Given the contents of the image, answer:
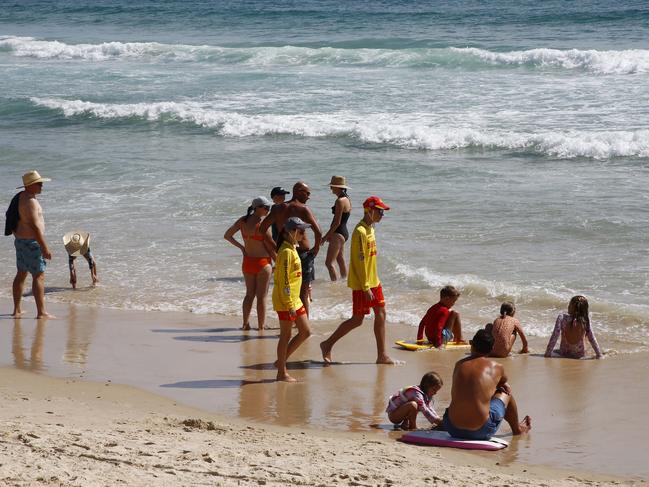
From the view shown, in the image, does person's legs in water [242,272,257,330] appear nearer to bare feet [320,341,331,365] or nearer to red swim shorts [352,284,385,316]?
bare feet [320,341,331,365]

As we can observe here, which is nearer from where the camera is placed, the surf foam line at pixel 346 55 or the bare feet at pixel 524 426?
the bare feet at pixel 524 426

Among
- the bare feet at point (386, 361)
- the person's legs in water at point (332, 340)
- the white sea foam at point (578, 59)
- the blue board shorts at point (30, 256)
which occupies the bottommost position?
the bare feet at point (386, 361)

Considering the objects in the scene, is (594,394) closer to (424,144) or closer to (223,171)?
(223,171)

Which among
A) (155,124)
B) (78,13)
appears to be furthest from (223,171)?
(78,13)

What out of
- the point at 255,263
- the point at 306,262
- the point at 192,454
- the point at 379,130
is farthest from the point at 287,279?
the point at 379,130

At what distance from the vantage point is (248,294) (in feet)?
34.1

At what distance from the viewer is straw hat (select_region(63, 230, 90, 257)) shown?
12133mm

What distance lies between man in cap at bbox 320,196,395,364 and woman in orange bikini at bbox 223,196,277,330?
48.8 inches

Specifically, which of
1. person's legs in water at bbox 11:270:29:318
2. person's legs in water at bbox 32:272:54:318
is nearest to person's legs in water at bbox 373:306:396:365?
person's legs in water at bbox 32:272:54:318

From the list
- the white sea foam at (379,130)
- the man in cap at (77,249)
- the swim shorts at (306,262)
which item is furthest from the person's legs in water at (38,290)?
the white sea foam at (379,130)

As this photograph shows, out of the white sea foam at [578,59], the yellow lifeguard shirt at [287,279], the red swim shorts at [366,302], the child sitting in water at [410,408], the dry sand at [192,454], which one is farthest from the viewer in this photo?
the white sea foam at [578,59]

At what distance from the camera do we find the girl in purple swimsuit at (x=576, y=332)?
9414 millimetres

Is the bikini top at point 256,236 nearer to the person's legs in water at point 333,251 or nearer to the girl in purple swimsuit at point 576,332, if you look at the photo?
the person's legs in water at point 333,251

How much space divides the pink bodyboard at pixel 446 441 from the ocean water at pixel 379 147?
3294mm
